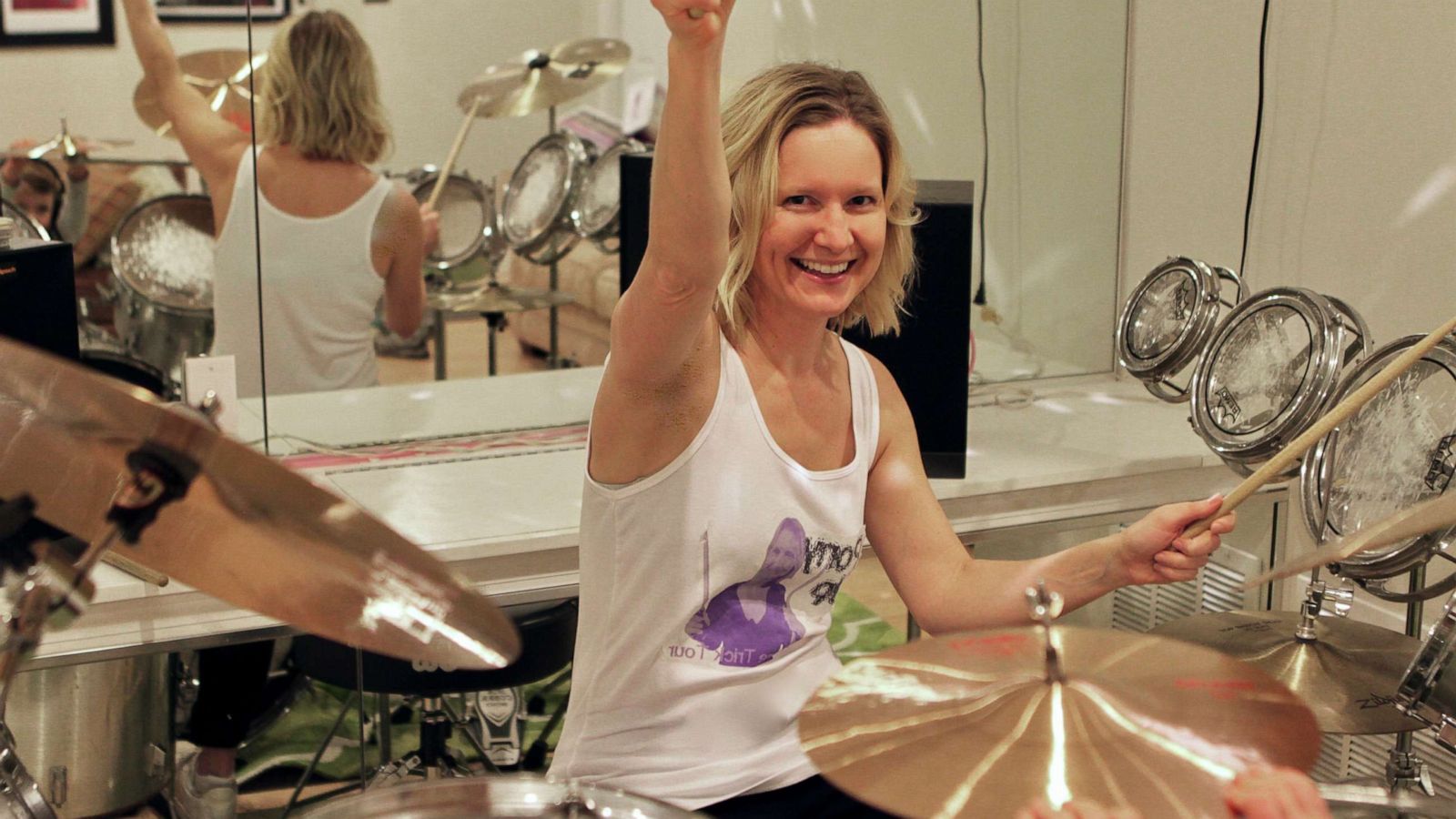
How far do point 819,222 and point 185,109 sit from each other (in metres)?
1.19

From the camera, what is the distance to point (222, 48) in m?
2.20

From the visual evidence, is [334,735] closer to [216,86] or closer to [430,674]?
[430,674]

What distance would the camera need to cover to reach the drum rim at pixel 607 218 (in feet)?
8.32

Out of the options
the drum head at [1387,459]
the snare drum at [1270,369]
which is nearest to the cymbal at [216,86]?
the snare drum at [1270,369]

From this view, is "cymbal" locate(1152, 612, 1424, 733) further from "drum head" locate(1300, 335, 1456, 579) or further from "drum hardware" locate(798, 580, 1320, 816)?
"drum hardware" locate(798, 580, 1320, 816)

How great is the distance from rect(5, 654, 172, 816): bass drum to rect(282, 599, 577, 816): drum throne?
0.69ft

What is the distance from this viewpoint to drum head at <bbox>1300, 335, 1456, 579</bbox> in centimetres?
174

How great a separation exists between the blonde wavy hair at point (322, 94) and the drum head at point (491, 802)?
1.50m

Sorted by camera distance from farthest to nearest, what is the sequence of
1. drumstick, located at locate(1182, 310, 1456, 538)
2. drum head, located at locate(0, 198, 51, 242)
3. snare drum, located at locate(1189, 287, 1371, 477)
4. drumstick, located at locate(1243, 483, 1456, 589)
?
drum head, located at locate(0, 198, 51, 242)
snare drum, located at locate(1189, 287, 1371, 477)
drumstick, located at locate(1182, 310, 1456, 538)
drumstick, located at locate(1243, 483, 1456, 589)

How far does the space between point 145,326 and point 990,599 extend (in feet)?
4.59

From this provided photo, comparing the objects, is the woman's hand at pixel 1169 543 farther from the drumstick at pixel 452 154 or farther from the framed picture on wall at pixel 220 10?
the framed picture on wall at pixel 220 10

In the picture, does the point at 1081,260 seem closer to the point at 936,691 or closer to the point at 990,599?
the point at 990,599

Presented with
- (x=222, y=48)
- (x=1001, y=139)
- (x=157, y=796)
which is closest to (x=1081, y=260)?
(x=1001, y=139)

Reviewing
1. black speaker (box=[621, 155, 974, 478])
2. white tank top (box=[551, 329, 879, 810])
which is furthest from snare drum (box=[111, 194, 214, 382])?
white tank top (box=[551, 329, 879, 810])
